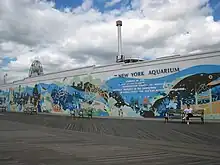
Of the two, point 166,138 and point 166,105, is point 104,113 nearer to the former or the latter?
point 166,105

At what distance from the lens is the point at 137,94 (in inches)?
1287

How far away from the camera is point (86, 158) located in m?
9.02

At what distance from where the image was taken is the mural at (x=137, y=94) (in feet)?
87.3

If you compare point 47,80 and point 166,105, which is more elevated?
point 47,80

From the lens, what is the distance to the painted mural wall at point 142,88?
2670cm

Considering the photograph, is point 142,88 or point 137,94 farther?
point 137,94

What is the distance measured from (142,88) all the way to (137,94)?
0.97 meters

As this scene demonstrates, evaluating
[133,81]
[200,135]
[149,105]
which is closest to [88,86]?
[133,81]

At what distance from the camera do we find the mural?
26609 mm

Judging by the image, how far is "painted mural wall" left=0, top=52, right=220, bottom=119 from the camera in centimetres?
2670

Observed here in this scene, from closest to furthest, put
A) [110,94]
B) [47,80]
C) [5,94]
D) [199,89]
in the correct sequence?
[199,89] → [110,94] → [47,80] → [5,94]

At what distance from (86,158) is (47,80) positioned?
4161 cm

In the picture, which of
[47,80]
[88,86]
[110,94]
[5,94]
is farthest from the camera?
[5,94]

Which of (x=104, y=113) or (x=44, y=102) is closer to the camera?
(x=104, y=113)
